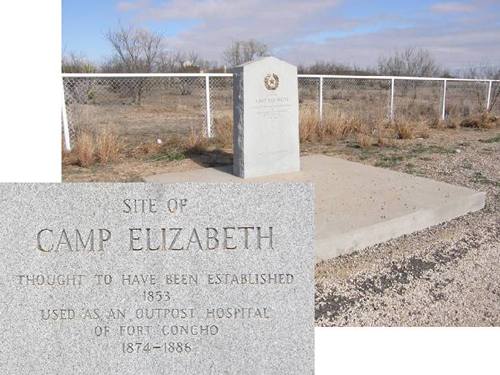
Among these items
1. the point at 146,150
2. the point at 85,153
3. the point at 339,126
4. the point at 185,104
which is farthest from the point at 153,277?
the point at 185,104

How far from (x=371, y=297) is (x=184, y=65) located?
22.2m

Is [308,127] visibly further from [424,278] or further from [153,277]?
[153,277]

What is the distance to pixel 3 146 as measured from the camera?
308 cm

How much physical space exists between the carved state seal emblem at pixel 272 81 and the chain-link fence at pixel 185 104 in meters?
3.77

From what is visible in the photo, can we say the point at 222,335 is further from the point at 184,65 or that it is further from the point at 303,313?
the point at 184,65

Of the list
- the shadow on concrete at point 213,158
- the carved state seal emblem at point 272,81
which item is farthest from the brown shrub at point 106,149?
the carved state seal emblem at point 272,81

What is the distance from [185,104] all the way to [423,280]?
18.0 meters

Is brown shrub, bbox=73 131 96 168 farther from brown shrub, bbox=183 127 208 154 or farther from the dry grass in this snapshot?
the dry grass

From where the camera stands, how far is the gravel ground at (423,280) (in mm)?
3543

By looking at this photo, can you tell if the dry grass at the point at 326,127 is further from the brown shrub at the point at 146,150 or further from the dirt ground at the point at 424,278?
the dirt ground at the point at 424,278

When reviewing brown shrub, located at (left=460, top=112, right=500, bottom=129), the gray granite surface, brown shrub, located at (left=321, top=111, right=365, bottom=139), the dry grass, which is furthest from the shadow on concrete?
brown shrub, located at (left=460, top=112, right=500, bottom=129)

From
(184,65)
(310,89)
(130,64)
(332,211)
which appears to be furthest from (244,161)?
(310,89)

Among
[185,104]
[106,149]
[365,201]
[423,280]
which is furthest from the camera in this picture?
[185,104]

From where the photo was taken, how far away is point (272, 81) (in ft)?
23.1
